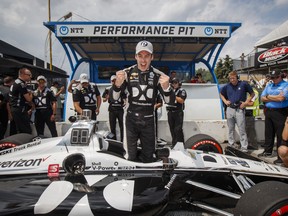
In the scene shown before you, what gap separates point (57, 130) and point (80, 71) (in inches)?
106

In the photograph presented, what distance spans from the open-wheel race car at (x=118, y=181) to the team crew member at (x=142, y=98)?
0.19m

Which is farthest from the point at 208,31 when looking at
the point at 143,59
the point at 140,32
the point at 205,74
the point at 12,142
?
the point at 12,142

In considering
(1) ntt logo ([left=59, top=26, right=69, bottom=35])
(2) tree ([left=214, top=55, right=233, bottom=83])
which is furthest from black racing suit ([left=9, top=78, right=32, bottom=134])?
(2) tree ([left=214, top=55, right=233, bottom=83])

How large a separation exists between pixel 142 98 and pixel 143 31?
404 cm

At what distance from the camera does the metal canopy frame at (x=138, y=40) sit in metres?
6.55

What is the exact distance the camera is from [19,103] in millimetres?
5012

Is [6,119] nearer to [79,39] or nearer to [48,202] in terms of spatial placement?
[79,39]

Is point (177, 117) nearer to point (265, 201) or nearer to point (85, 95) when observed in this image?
point (85, 95)

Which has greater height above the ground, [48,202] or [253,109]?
[253,109]

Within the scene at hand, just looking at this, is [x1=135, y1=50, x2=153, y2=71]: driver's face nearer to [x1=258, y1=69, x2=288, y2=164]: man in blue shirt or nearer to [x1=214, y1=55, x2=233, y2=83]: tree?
[x1=258, y1=69, x2=288, y2=164]: man in blue shirt

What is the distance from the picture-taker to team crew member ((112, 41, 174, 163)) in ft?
9.72

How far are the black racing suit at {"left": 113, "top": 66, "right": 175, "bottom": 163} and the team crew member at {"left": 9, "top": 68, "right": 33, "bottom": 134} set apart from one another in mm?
2830

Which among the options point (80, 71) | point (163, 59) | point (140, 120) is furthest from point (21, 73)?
point (163, 59)

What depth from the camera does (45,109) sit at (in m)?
5.87
